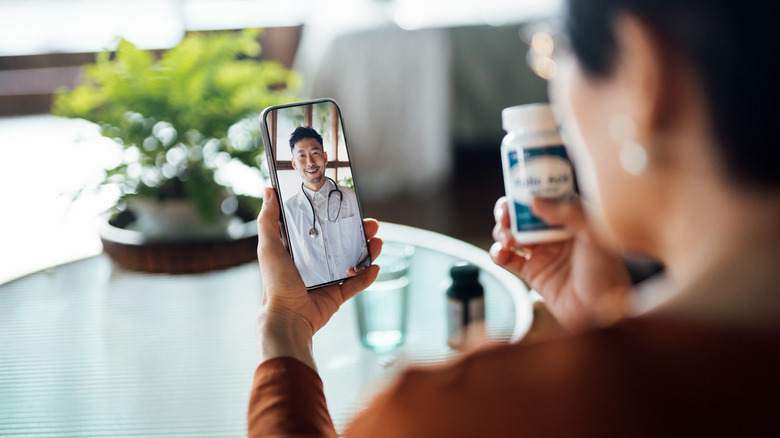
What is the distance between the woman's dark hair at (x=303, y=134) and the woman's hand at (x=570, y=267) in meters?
0.24

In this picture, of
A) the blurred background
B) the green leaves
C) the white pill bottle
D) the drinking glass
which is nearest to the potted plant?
the green leaves

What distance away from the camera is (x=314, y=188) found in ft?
2.15

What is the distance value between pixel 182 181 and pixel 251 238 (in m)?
0.16

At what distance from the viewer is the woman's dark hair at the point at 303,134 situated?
651 mm

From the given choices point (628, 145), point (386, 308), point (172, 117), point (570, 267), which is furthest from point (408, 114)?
point (628, 145)

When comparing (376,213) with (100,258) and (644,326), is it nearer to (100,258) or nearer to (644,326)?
(100,258)

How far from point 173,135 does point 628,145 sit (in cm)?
86

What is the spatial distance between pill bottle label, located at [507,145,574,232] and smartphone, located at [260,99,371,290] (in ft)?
0.58

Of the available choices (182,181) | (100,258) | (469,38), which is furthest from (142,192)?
(469,38)

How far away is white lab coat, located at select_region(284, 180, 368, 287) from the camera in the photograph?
0.64m

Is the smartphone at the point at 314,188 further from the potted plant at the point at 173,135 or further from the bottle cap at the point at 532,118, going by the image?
the potted plant at the point at 173,135

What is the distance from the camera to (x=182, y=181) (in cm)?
106

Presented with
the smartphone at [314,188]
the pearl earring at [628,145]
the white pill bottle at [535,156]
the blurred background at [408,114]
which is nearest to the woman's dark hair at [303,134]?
the smartphone at [314,188]

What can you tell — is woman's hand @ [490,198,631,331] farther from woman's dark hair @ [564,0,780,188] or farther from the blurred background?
the blurred background
